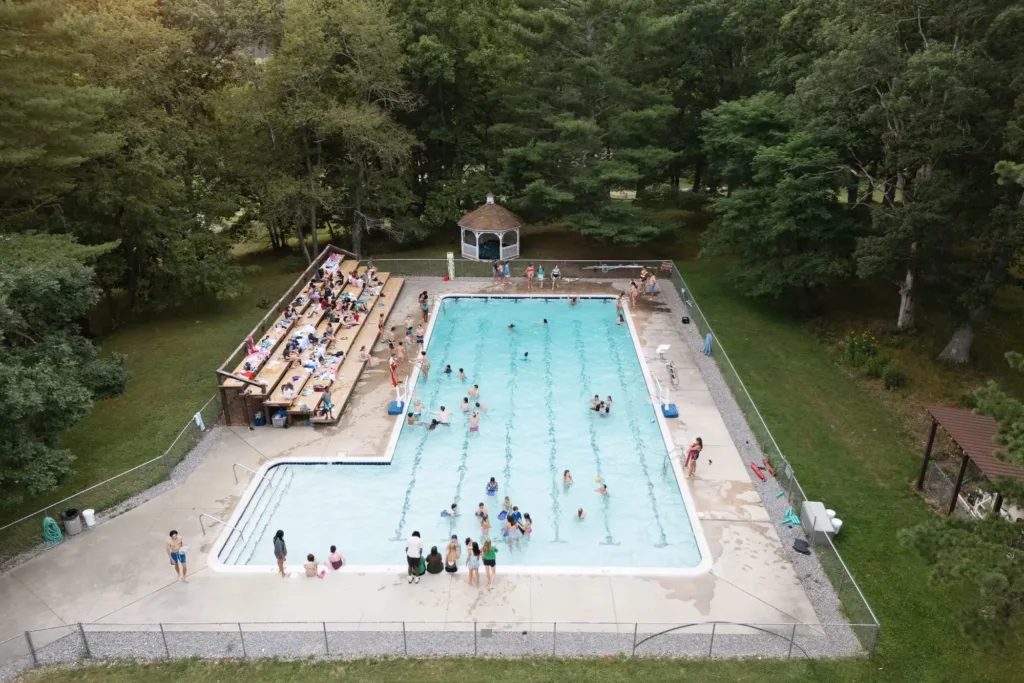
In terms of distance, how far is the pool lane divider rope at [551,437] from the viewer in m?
19.4

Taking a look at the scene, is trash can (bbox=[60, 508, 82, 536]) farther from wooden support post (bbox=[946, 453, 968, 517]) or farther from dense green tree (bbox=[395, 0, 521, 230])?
dense green tree (bbox=[395, 0, 521, 230])

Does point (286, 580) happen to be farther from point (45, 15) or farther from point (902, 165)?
point (902, 165)

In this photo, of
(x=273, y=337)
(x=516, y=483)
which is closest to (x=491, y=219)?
(x=273, y=337)

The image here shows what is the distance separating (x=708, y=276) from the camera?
3575 cm

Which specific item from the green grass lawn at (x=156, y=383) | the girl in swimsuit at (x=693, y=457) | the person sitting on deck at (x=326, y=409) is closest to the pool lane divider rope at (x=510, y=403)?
the girl in swimsuit at (x=693, y=457)

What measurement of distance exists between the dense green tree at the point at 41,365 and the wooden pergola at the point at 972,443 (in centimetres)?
2101

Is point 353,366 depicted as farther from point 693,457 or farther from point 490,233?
point 490,233

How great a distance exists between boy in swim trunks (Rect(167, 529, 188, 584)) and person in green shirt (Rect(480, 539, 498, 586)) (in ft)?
22.8

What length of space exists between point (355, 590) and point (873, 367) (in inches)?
770

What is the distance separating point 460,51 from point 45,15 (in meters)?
21.5

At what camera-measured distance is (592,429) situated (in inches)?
924

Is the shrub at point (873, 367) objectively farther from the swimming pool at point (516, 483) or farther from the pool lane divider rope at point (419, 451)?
the pool lane divider rope at point (419, 451)

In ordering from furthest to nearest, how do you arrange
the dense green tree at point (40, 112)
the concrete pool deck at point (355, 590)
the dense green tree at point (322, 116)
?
the dense green tree at point (322, 116) < the dense green tree at point (40, 112) < the concrete pool deck at point (355, 590)

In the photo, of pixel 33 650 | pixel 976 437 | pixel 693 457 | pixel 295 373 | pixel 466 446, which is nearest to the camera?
pixel 33 650
